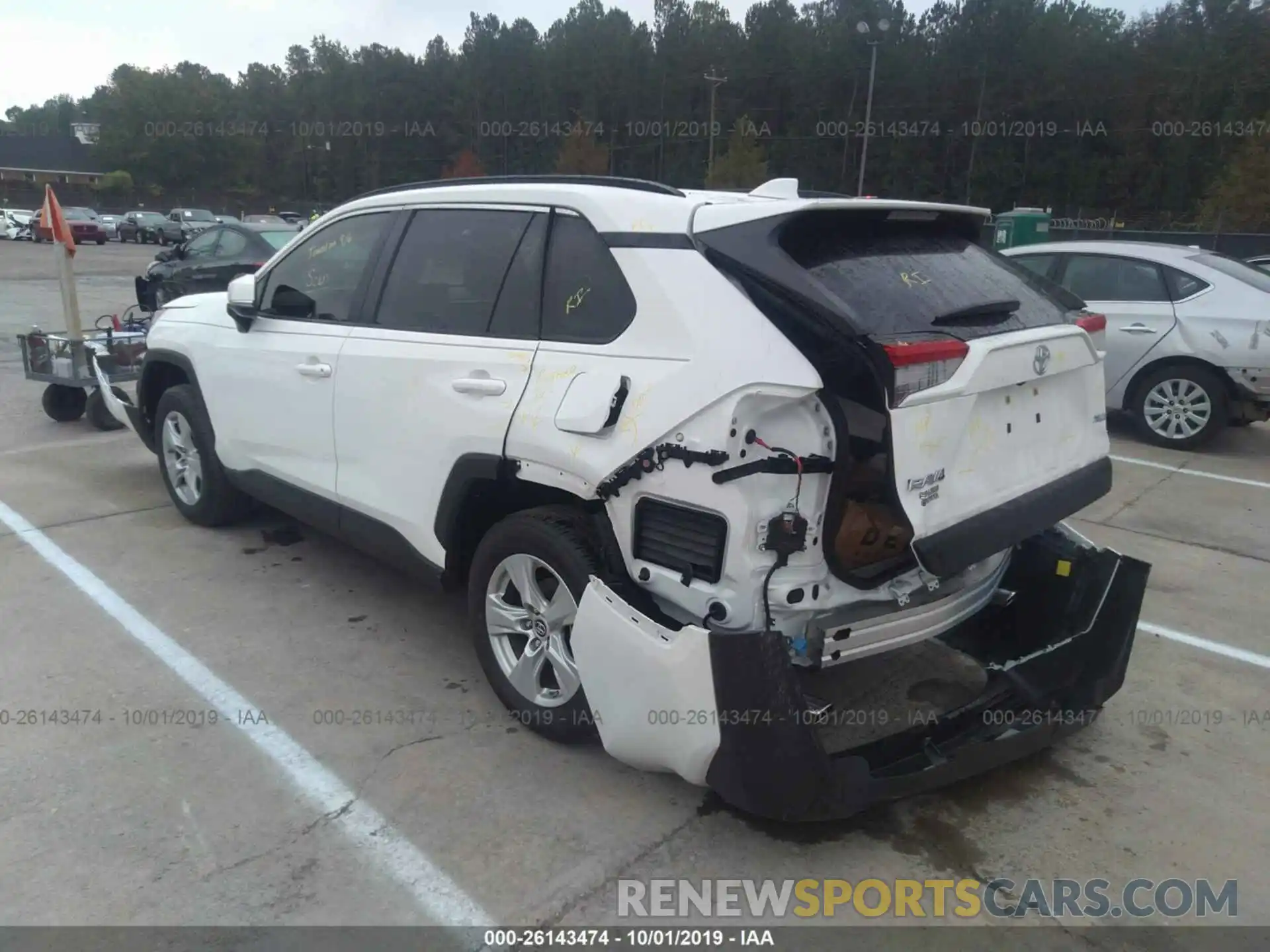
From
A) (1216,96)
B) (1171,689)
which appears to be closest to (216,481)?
(1171,689)

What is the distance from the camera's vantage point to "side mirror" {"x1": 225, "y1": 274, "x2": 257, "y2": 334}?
452 cm

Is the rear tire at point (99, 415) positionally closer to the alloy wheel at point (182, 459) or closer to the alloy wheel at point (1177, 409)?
the alloy wheel at point (182, 459)

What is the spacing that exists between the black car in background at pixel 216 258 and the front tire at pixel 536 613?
8.84 metres

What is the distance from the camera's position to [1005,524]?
2887 mm

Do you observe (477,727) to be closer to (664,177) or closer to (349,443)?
(349,443)

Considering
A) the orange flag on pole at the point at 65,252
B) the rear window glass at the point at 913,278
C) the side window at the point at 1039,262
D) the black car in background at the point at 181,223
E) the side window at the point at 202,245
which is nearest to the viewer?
the rear window glass at the point at 913,278

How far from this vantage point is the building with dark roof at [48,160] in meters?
75.5

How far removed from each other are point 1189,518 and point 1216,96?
52690mm

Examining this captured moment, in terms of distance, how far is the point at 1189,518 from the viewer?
616cm

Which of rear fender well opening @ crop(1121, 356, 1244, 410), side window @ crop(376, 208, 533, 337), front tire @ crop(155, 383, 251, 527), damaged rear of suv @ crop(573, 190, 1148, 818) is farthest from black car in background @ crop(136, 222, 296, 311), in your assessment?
damaged rear of suv @ crop(573, 190, 1148, 818)

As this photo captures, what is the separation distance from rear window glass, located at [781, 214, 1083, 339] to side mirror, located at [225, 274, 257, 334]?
2936 mm

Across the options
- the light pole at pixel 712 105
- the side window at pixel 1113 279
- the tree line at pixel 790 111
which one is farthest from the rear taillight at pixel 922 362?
the light pole at pixel 712 105

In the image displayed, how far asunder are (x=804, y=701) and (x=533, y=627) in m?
1.13

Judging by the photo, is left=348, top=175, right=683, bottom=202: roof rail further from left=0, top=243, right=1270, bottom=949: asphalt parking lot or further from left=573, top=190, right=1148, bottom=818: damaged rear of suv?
left=0, top=243, right=1270, bottom=949: asphalt parking lot
